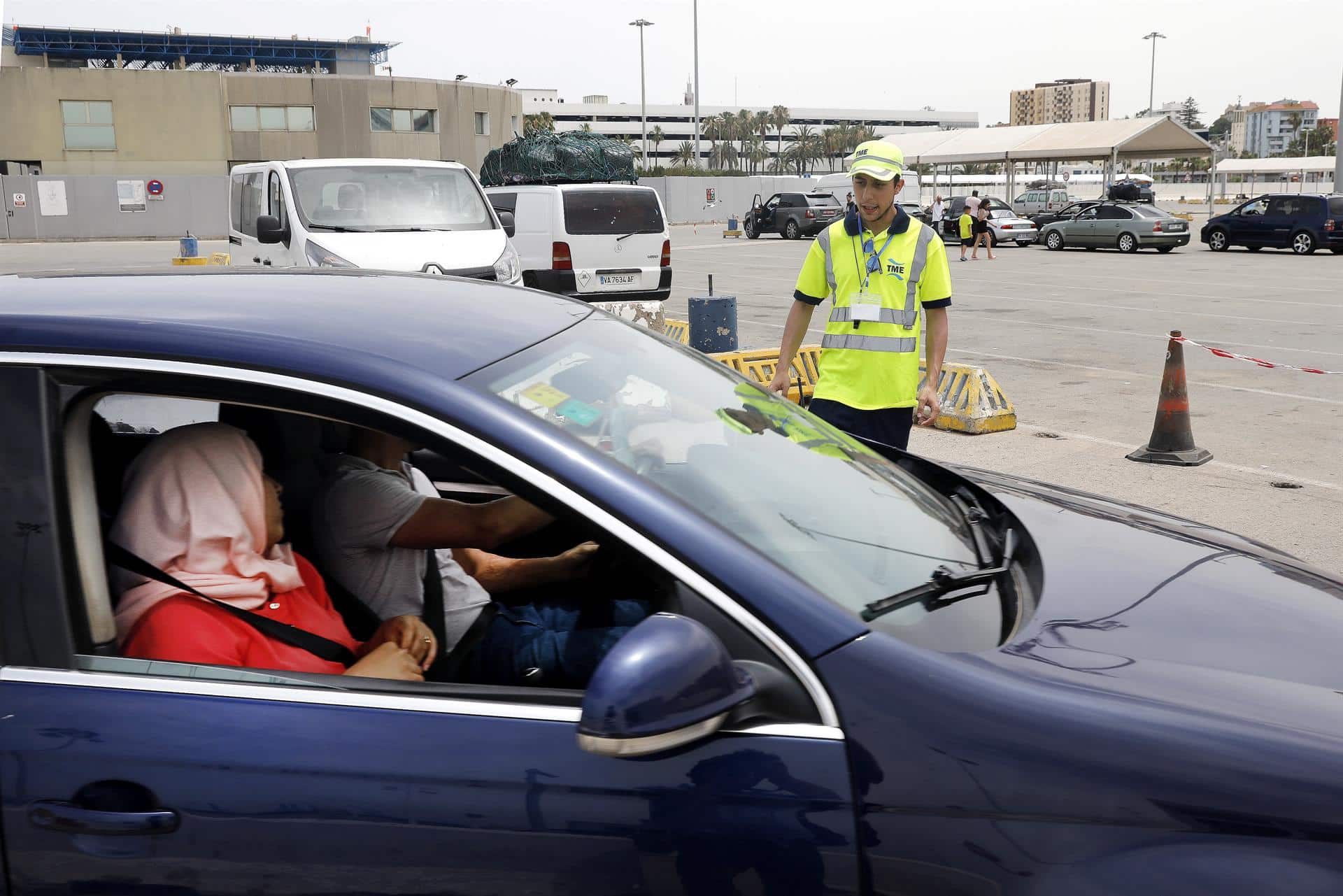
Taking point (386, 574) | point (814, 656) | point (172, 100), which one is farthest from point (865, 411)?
point (172, 100)

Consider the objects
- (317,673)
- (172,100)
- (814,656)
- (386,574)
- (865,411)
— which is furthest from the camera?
(172,100)

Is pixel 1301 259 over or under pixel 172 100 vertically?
under

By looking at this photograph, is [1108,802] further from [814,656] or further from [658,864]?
[658,864]

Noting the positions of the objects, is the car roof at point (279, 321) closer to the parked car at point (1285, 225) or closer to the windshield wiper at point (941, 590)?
the windshield wiper at point (941, 590)

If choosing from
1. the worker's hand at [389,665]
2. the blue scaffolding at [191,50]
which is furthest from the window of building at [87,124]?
the worker's hand at [389,665]

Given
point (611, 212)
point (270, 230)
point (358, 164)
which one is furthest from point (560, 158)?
point (270, 230)

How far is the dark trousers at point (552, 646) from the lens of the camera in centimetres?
212

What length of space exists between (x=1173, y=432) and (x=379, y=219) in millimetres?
7198

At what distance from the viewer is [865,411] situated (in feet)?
15.8

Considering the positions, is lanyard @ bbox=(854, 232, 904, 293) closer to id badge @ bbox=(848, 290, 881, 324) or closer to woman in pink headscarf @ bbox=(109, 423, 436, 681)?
id badge @ bbox=(848, 290, 881, 324)

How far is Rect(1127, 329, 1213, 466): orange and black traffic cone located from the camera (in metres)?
7.79

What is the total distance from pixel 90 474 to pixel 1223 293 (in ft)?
67.9

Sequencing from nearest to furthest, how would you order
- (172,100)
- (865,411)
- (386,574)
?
(386,574) → (865,411) → (172,100)

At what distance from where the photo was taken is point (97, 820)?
168 cm
